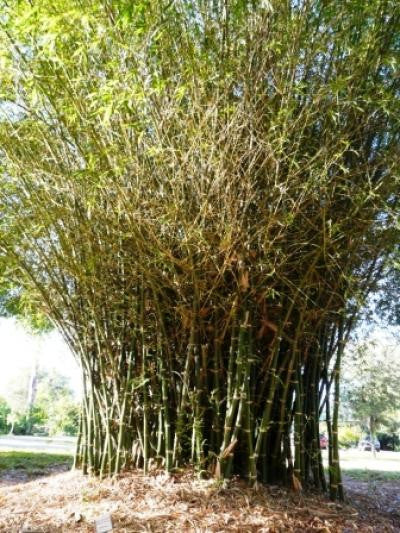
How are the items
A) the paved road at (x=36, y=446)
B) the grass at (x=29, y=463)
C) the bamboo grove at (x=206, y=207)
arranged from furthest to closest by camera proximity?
the paved road at (x=36, y=446) < the grass at (x=29, y=463) < the bamboo grove at (x=206, y=207)

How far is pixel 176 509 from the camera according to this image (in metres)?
2.45

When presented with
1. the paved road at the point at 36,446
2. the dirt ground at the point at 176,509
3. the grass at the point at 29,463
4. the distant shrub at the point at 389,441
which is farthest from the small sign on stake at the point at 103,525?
the distant shrub at the point at 389,441

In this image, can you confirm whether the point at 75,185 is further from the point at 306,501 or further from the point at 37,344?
the point at 37,344

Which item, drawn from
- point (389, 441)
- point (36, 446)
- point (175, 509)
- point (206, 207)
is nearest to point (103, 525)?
point (175, 509)

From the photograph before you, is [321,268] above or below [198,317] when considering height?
above

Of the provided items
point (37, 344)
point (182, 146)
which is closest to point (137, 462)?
point (182, 146)

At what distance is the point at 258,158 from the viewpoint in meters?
2.60

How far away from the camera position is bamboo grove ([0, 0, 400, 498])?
2492 millimetres

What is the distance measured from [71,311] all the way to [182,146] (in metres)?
1.41

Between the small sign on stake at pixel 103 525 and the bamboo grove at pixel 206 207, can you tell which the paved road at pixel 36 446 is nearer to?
the bamboo grove at pixel 206 207

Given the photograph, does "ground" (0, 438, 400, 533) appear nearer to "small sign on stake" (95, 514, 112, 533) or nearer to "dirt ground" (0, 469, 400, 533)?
"dirt ground" (0, 469, 400, 533)

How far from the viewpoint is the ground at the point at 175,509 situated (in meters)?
2.34

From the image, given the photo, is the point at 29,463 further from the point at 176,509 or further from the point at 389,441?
the point at 389,441

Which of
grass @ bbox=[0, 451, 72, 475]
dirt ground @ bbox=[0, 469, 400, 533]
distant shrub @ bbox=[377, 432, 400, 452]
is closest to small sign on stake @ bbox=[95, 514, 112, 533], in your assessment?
dirt ground @ bbox=[0, 469, 400, 533]
